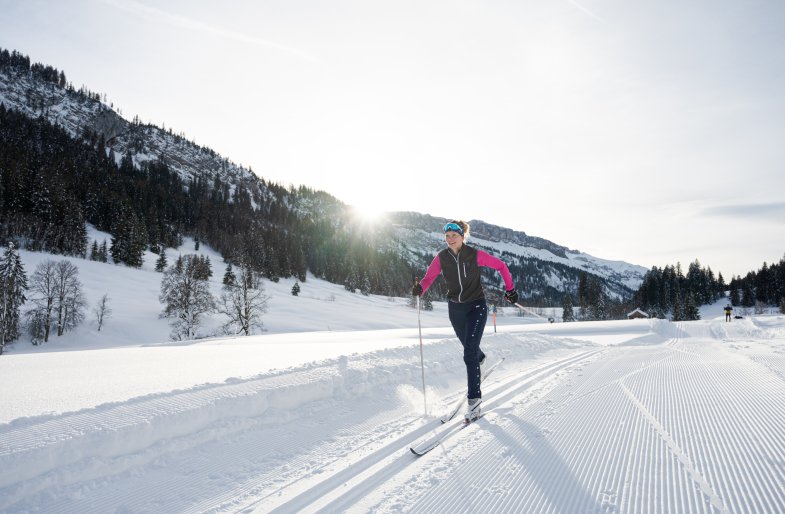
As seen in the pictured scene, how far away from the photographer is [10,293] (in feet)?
123

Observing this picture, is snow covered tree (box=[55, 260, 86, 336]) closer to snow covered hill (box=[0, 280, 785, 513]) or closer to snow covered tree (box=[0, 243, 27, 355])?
snow covered tree (box=[0, 243, 27, 355])

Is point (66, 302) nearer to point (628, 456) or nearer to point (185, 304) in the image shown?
point (185, 304)

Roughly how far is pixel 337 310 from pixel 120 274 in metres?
35.7

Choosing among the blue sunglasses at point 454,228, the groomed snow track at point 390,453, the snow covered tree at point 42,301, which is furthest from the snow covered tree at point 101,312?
the blue sunglasses at point 454,228

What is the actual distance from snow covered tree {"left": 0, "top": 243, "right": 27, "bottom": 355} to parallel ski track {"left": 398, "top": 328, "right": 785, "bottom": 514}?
151 feet

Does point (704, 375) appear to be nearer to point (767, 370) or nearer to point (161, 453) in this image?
point (767, 370)

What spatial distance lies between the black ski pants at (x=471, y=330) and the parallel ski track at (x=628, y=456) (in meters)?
0.59

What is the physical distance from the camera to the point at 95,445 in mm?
3227

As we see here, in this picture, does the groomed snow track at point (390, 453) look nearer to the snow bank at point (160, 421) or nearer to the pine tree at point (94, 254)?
the snow bank at point (160, 421)

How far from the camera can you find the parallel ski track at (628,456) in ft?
8.45

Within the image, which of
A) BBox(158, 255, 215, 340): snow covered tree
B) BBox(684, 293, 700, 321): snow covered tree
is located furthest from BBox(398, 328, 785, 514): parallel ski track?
BBox(684, 293, 700, 321): snow covered tree

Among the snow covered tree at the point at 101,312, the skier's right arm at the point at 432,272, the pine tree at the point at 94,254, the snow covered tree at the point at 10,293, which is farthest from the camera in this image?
the pine tree at the point at 94,254

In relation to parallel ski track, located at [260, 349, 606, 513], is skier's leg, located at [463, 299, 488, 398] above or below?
above

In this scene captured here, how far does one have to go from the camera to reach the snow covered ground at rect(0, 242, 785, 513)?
273 cm
